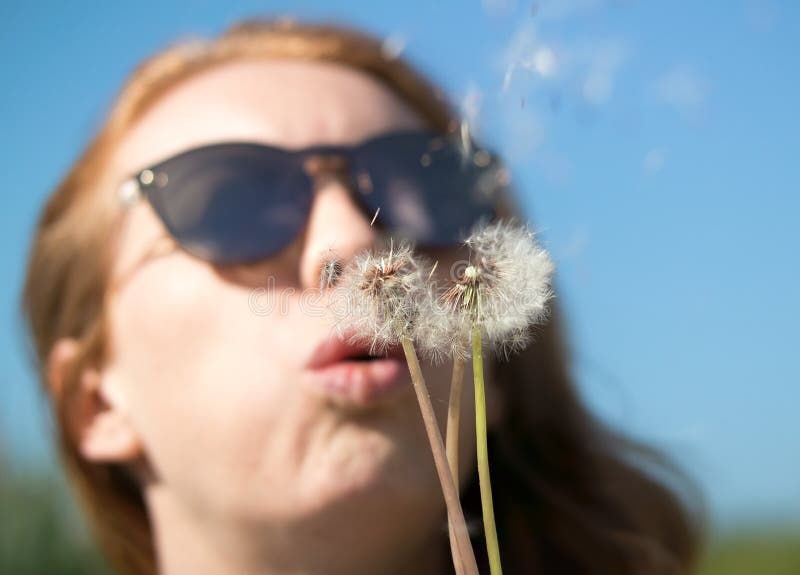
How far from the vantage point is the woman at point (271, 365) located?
781 mm

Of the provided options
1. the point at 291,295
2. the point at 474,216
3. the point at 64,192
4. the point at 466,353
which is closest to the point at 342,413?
the point at 291,295

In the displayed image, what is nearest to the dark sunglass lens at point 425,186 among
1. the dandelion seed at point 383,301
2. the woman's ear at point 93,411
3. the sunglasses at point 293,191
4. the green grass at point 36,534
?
the sunglasses at point 293,191

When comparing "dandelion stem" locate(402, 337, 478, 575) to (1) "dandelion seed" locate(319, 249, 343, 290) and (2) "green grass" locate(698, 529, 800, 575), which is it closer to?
(1) "dandelion seed" locate(319, 249, 343, 290)

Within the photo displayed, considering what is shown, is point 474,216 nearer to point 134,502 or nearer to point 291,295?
point 291,295

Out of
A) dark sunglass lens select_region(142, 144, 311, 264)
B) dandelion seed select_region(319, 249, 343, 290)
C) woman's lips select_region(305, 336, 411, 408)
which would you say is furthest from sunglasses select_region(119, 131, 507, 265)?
dandelion seed select_region(319, 249, 343, 290)

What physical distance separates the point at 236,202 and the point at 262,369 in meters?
0.19

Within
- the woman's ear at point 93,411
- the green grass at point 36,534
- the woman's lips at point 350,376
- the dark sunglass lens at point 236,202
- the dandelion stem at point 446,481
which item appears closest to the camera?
the dandelion stem at point 446,481

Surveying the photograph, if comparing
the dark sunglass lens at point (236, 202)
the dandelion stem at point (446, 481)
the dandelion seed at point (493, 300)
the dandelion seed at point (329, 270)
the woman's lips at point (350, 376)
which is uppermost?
the dark sunglass lens at point (236, 202)

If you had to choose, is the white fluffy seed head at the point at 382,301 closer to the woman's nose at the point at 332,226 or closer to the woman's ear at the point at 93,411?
the woman's nose at the point at 332,226

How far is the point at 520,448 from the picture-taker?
116 centimetres

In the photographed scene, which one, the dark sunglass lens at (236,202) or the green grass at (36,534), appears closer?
the dark sunglass lens at (236,202)

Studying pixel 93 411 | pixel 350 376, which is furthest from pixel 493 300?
pixel 93 411

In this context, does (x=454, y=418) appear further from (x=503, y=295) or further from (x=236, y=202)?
(x=236, y=202)

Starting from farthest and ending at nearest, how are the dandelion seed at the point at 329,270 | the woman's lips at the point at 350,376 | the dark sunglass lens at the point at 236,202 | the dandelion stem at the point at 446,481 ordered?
the dark sunglass lens at the point at 236,202 → the woman's lips at the point at 350,376 → the dandelion seed at the point at 329,270 → the dandelion stem at the point at 446,481
